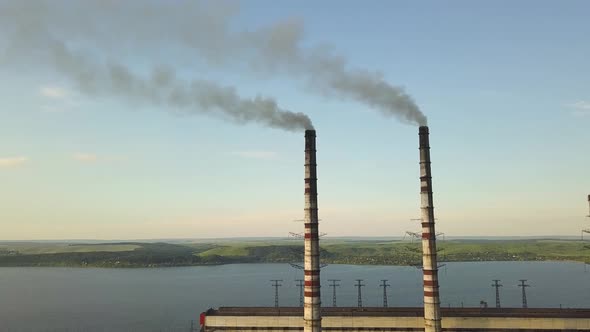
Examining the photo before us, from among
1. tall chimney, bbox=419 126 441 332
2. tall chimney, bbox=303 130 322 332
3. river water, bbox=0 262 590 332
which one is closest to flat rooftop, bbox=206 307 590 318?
tall chimney, bbox=419 126 441 332

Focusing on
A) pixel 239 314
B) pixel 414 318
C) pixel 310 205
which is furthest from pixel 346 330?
pixel 310 205

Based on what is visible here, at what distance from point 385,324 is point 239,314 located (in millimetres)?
14009

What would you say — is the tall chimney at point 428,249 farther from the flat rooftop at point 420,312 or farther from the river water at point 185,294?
the river water at point 185,294

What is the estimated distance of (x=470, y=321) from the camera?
43.0m

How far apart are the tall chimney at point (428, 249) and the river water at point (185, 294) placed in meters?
53.4

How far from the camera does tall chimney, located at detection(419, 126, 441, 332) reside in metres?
36.9

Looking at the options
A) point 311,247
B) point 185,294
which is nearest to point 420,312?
point 311,247

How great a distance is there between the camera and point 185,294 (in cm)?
12050

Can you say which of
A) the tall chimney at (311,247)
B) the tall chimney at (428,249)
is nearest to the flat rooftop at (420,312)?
the tall chimney at (428,249)

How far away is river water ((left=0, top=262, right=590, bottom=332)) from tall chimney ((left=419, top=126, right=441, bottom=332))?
175 feet

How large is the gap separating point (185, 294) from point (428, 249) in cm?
9494

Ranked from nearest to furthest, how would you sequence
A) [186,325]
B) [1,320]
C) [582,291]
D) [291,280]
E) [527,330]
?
[527,330], [186,325], [1,320], [582,291], [291,280]

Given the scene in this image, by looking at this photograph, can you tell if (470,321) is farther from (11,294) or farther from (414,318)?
(11,294)

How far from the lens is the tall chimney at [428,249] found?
36875mm
